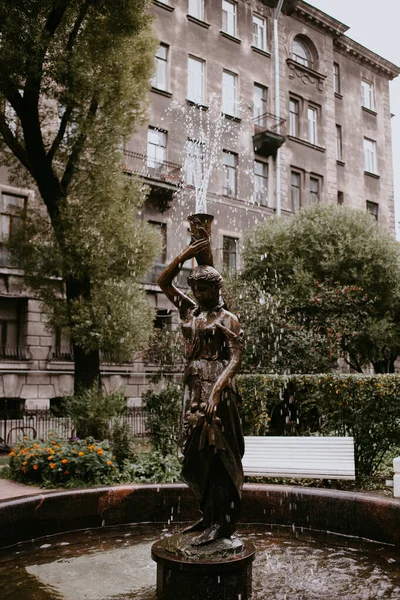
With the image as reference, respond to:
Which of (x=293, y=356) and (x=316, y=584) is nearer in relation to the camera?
(x=316, y=584)

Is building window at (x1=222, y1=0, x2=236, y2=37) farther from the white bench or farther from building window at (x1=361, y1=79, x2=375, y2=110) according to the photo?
the white bench

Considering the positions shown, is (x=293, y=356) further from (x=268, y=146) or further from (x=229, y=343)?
(x=268, y=146)

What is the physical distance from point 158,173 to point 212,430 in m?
21.9

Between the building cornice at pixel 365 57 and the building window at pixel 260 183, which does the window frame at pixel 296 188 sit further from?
the building cornice at pixel 365 57

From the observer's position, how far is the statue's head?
182 inches

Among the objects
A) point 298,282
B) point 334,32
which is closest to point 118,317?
point 298,282

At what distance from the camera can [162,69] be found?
2648 centimetres

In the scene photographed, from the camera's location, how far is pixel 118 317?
13078mm

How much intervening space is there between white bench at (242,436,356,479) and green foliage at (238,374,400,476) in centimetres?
140

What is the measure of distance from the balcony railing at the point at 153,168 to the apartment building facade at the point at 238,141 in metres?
0.05

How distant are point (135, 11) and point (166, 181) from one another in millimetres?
11731

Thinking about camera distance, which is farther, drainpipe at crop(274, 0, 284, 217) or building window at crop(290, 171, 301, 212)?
building window at crop(290, 171, 301, 212)

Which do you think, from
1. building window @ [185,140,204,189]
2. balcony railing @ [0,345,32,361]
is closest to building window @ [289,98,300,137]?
building window @ [185,140,204,189]

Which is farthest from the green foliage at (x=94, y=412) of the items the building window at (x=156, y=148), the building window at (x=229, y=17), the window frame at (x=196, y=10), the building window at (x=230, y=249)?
the building window at (x=229, y=17)
